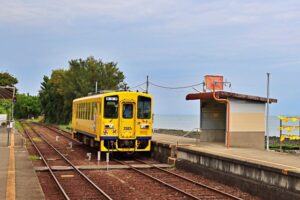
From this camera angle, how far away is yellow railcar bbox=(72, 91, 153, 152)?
19016 millimetres

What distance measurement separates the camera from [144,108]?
64.7 feet

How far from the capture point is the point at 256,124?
17.8 m

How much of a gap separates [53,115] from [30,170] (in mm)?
60229

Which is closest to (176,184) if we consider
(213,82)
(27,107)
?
(213,82)

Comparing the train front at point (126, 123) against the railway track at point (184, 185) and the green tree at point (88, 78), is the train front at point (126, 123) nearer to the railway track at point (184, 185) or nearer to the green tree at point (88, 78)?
the railway track at point (184, 185)

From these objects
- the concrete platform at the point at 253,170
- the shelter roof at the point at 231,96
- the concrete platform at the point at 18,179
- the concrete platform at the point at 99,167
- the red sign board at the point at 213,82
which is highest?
the red sign board at the point at 213,82

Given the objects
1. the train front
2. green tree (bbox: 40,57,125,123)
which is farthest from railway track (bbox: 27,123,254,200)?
green tree (bbox: 40,57,125,123)

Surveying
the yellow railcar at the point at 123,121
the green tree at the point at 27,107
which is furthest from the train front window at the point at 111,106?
the green tree at the point at 27,107

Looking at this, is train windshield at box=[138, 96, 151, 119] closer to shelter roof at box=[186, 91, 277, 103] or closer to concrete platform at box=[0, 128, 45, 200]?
shelter roof at box=[186, 91, 277, 103]

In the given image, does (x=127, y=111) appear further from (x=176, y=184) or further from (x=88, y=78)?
(x=88, y=78)

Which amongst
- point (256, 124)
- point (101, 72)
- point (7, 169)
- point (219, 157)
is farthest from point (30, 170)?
point (101, 72)

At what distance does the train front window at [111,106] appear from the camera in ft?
62.7

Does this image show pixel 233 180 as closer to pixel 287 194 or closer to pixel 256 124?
pixel 287 194

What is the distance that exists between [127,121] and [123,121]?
0.57 feet
